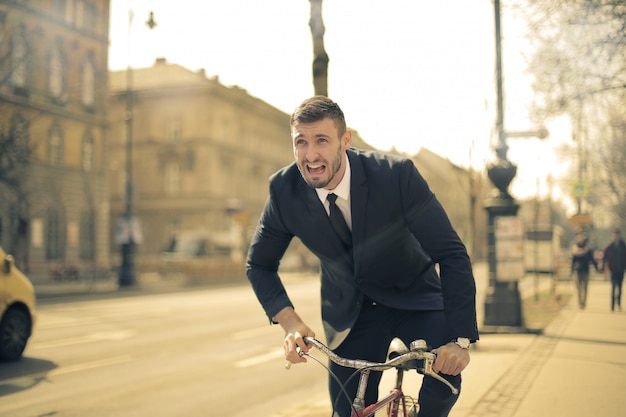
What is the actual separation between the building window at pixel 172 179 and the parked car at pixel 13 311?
48.6 meters

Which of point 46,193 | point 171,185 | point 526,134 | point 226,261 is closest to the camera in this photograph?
point 526,134

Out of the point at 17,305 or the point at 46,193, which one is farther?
the point at 46,193

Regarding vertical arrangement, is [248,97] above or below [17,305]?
above

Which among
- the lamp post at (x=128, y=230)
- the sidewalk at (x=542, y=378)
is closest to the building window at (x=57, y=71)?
the lamp post at (x=128, y=230)

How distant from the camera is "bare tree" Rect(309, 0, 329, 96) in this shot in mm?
6293

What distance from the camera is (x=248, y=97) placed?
208 feet

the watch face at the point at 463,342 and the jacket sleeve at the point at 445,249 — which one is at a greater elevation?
the jacket sleeve at the point at 445,249

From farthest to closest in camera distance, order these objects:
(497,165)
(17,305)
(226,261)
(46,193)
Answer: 1. (226,261)
2. (46,193)
3. (497,165)
4. (17,305)

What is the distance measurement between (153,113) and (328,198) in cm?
5829

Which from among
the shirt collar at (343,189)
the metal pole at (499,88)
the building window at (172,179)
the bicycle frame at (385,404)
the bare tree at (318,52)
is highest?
the building window at (172,179)

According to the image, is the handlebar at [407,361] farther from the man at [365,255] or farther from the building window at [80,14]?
the building window at [80,14]

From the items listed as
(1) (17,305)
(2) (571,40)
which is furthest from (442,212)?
(1) (17,305)

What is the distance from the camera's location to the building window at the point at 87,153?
4153cm

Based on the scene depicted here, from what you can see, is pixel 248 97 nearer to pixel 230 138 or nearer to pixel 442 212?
pixel 230 138
